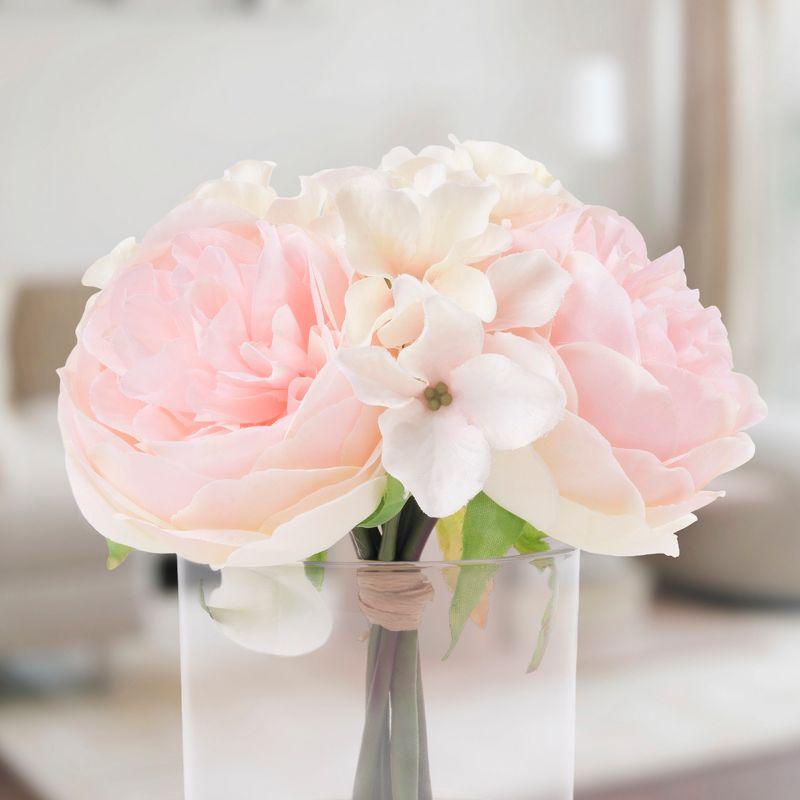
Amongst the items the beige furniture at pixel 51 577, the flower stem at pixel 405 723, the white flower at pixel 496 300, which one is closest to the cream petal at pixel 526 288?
the white flower at pixel 496 300

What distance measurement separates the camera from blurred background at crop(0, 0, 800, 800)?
2.32 m

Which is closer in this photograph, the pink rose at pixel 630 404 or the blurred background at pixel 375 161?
the pink rose at pixel 630 404

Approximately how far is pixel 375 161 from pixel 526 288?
3.26 metres

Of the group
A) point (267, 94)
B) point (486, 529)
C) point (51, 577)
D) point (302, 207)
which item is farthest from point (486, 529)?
point (267, 94)

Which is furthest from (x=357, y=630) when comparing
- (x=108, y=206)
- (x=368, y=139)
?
(x=368, y=139)

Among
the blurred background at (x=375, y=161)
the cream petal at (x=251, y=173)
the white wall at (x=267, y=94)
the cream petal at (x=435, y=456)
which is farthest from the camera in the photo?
the white wall at (x=267, y=94)

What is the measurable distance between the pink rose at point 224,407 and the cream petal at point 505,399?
32 millimetres

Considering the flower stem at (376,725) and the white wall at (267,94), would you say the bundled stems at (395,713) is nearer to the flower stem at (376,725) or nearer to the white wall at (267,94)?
the flower stem at (376,725)

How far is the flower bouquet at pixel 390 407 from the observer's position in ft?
1.10

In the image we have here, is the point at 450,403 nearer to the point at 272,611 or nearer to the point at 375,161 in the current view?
the point at 272,611

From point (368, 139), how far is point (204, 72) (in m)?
0.53

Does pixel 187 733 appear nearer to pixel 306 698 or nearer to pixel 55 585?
pixel 306 698

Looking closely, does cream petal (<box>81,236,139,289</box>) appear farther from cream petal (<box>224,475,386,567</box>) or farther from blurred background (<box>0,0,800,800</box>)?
blurred background (<box>0,0,800,800</box>)

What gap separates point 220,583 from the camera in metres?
0.37
